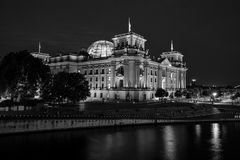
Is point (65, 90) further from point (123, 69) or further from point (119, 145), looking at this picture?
point (123, 69)

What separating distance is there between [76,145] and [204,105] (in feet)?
240

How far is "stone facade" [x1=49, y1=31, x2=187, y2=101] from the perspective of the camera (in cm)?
11321

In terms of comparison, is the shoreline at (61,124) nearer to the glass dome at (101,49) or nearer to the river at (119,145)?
the river at (119,145)

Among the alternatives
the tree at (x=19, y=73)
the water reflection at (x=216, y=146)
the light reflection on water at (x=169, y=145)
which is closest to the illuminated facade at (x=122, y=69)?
the tree at (x=19, y=73)

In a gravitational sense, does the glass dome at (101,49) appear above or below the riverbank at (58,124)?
above

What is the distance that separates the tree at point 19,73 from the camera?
75.2m

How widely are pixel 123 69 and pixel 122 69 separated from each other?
76 centimetres

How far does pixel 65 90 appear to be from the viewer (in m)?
79.8

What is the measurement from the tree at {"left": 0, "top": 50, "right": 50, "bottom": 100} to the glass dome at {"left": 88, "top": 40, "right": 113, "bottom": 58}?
62242mm

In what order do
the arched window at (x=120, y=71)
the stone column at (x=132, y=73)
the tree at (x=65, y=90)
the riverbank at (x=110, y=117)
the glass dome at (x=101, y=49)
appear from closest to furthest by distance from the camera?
the riverbank at (x=110, y=117) → the tree at (x=65, y=90) → the stone column at (x=132, y=73) → the arched window at (x=120, y=71) → the glass dome at (x=101, y=49)

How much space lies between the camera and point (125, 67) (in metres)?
114

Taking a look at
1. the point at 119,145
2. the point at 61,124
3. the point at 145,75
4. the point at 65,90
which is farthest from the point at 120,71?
the point at 119,145

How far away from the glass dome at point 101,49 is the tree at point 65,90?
5699cm

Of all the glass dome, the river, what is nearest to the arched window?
the glass dome
